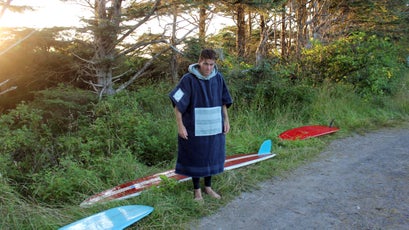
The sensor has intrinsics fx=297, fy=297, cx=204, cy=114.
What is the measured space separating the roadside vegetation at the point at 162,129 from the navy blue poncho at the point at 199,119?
391 mm

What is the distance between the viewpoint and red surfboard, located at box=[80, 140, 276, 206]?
3061 millimetres

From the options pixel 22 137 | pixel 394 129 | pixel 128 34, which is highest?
pixel 128 34

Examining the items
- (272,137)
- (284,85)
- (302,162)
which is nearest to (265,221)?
(302,162)

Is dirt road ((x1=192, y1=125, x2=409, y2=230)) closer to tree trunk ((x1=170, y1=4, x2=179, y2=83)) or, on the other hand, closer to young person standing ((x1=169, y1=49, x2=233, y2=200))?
young person standing ((x1=169, y1=49, x2=233, y2=200))

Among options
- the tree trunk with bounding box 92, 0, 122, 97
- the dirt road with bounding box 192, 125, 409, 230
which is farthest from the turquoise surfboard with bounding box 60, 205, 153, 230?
the tree trunk with bounding box 92, 0, 122, 97

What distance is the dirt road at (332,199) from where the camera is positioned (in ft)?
8.89

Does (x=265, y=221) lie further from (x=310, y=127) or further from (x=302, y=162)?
(x=310, y=127)

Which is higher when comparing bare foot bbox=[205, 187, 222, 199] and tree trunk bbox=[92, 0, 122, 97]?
tree trunk bbox=[92, 0, 122, 97]

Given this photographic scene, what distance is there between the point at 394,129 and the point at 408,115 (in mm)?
1689

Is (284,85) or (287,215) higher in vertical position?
(284,85)

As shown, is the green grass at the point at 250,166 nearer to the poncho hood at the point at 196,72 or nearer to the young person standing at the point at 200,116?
the young person standing at the point at 200,116

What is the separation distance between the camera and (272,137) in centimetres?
521

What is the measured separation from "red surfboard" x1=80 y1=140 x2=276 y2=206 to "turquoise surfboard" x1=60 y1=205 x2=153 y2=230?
30 centimetres

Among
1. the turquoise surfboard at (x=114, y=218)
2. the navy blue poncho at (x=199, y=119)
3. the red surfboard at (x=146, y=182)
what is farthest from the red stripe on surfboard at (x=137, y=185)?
the navy blue poncho at (x=199, y=119)
